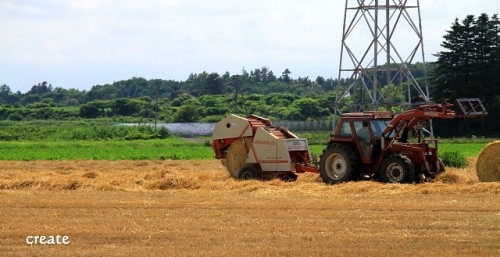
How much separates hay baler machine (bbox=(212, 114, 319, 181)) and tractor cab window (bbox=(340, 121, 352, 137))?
1.25 m

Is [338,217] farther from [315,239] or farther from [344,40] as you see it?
[344,40]

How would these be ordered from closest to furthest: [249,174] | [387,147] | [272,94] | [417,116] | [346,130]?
[417,116]
[387,147]
[346,130]
[249,174]
[272,94]

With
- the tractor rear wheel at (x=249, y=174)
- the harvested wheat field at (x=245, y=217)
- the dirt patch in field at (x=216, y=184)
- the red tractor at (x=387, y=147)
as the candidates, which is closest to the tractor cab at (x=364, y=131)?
the red tractor at (x=387, y=147)

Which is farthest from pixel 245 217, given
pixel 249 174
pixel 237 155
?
pixel 237 155

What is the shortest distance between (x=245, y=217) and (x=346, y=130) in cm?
801

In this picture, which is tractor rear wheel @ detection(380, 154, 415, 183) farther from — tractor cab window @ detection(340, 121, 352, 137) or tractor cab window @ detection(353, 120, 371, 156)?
tractor cab window @ detection(340, 121, 352, 137)

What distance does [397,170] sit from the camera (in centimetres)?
2273

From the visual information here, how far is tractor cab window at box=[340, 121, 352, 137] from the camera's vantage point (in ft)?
78.5

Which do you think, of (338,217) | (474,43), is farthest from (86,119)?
(338,217)

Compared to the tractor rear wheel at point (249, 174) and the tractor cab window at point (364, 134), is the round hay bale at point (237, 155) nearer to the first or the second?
the tractor rear wheel at point (249, 174)

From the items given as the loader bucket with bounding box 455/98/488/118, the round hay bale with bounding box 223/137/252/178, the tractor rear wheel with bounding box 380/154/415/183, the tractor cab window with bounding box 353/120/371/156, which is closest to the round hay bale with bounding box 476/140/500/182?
the loader bucket with bounding box 455/98/488/118

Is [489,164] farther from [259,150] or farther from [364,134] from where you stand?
[259,150]

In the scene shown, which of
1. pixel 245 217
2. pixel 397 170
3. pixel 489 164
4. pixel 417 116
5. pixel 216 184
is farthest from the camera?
pixel 216 184

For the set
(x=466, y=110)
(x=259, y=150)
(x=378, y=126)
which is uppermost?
(x=466, y=110)
